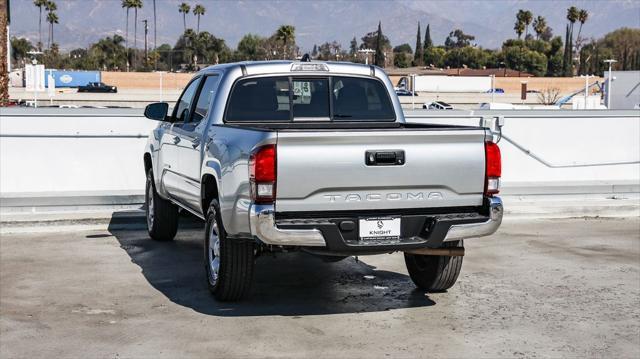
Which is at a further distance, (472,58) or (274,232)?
(472,58)

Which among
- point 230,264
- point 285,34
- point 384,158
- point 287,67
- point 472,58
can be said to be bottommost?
point 230,264

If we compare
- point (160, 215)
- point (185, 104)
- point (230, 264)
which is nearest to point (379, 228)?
point (230, 264)

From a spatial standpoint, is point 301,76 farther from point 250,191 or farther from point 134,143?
point 134,143

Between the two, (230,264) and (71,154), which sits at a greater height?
(71,154)

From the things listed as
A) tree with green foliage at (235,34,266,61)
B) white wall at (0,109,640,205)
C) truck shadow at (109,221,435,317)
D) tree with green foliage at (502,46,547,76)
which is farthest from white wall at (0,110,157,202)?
tree with green foliage at (502,46,547,76)

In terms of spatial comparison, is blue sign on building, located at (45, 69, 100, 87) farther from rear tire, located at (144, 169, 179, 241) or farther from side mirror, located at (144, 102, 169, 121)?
side mirror, located at (144, 102, 169, 121)

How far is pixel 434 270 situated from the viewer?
8570mm

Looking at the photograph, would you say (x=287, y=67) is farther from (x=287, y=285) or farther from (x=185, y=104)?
(x=287, y=285)

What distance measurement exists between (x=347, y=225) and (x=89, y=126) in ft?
27.0

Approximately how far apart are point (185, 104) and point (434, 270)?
3485mm

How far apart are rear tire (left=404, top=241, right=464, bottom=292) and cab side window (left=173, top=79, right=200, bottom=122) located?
2834 millimetres

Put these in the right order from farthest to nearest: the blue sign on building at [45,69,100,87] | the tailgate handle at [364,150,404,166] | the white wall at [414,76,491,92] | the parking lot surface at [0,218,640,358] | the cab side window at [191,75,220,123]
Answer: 1. the white wall at [414,76,491,92]
2. the blue sign on building at [45,69,100,87]
3. the cab side window at [191,75,220,123]
4. the tailgate handle at [364,150,404,166]
5. the parking lot surface at [0,218,640,358]

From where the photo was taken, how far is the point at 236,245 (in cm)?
790

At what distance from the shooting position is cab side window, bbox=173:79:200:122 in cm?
996
